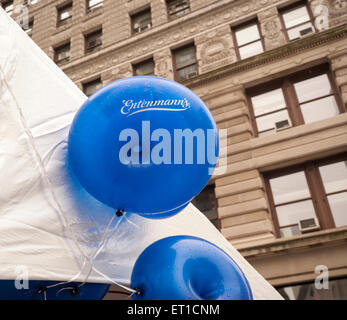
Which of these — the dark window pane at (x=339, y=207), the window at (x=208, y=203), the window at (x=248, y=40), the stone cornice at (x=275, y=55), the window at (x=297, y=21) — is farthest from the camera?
the window at (x=248, y=40)

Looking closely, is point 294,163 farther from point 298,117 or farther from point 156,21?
point 156,21

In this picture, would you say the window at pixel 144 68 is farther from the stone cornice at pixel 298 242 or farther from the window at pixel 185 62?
the stone cornice at pixel 298 242

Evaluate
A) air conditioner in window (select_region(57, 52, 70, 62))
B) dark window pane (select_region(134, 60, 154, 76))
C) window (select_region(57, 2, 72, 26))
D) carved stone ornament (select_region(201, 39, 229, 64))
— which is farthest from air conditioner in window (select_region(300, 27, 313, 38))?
window (select_region(57, 2, 72, 26))

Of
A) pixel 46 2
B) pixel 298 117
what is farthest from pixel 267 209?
pixel 46 2

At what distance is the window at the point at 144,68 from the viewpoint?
14148 millimetres

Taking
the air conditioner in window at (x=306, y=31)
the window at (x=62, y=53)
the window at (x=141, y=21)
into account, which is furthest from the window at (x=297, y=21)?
the window at (x=62, y=53)

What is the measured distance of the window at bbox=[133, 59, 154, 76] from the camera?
14.1 meters

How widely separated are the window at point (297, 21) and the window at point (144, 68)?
6.04 meters

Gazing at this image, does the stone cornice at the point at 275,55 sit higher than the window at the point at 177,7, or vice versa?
the window at the point at 177,7

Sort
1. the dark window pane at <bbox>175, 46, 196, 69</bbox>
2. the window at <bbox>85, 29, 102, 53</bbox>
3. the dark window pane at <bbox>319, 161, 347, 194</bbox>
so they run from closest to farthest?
the dark window pane at <bbox>319, 161, 347, 194</bbox> → the dark window pane at <bbox>175, 46, 196, 69</bbox> → the window at <bbox>85, 29, 102, 53</bbox>

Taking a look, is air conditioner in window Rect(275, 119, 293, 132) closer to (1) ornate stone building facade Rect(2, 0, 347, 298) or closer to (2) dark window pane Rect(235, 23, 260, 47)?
(1) ornate stone building facade Rect(2, 0, 347, 298)

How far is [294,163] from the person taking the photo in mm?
9641

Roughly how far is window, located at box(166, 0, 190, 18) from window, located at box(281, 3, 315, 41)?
4.84 metres

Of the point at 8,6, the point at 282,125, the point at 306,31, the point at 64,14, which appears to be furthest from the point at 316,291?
the point at 8,6
